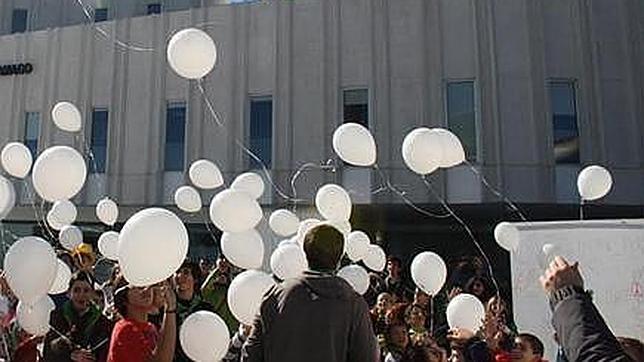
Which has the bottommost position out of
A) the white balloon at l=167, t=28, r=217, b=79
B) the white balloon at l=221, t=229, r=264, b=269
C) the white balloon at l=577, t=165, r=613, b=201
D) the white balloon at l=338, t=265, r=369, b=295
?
the white balloon at l=338, t=265, r=369, b=295

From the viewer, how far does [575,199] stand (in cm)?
1493

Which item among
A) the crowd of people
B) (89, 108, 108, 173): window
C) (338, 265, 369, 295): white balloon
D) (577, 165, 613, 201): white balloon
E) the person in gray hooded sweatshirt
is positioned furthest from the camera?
(89, 108, 108, 173): window

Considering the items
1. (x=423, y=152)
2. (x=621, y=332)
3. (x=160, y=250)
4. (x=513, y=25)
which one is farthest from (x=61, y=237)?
(x=513, y=25)

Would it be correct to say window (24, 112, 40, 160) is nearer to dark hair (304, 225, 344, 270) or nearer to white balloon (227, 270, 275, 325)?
white balloon (227, 270, 275, 325)

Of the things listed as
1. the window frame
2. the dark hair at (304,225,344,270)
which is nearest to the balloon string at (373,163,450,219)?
the window frame

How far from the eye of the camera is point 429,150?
7.10 metres

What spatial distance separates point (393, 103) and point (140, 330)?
12.8 m

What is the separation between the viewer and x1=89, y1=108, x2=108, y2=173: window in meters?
17.7

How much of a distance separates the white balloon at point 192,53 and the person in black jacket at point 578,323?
505 cm

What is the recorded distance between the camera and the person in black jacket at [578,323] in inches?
61.4

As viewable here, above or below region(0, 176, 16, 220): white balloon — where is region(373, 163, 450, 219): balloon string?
above

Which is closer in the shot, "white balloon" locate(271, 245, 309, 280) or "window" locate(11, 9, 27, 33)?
"white balloon" locate(271, 245, 309, 280)

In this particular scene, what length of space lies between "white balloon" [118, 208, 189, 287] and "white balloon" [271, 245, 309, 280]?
162 centimetres

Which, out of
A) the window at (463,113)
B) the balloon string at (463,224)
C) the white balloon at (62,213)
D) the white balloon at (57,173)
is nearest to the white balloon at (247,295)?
the white balloon at (57,173)
